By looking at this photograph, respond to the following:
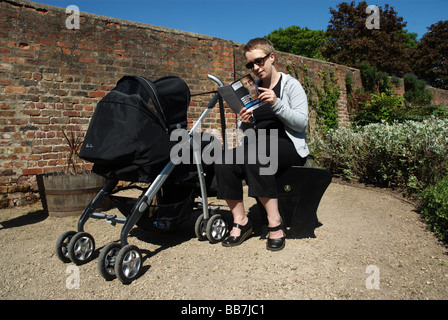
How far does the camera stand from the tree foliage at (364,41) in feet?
75.6

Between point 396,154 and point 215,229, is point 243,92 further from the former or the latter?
point 396,154

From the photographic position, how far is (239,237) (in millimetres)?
3258

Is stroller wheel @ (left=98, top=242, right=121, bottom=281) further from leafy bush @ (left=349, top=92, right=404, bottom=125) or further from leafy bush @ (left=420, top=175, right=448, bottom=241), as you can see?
leafy bush @ (left=349, top=92, right=404, bottom=125)

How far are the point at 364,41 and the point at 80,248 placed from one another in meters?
24.4

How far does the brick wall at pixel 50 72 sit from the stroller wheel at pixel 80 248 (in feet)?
A: 8.99

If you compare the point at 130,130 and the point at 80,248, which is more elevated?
the point at 130,130

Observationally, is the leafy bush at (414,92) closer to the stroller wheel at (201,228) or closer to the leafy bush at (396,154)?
the leafy bush at (396,154)

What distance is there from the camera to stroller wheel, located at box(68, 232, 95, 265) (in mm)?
2789

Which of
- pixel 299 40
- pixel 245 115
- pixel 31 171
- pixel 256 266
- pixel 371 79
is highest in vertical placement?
pixel 299 40

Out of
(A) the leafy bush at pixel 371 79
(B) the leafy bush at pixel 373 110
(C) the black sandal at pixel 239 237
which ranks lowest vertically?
(C) the black sandal at pixel 239 237

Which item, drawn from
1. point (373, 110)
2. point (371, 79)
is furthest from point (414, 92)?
point (373, 110)

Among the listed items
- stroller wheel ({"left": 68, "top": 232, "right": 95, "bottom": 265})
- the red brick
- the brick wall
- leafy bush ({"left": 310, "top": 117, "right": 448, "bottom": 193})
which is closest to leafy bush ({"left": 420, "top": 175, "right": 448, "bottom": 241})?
leafy bush ({"left": 310, "top": 117, "right": 448, "bottom": 193})

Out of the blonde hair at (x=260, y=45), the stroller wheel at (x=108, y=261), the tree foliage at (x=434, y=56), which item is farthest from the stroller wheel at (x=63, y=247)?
the tree foliage at (x=434, y=56)

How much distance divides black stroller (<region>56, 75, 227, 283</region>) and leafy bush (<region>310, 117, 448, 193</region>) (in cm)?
338
